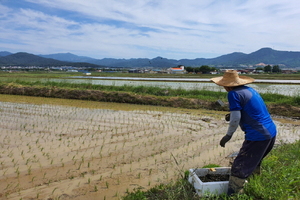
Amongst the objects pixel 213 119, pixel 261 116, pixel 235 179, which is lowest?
pixel 213 119

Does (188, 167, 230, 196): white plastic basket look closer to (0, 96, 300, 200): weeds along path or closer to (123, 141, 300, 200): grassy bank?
(123, 141, 300, 200): grassy bank

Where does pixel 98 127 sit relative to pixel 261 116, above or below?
below

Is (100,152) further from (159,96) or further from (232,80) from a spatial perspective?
(159,96)

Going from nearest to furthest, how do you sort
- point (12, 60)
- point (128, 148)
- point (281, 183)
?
point (281, 183) < point (128, 148) < point (12, 60)

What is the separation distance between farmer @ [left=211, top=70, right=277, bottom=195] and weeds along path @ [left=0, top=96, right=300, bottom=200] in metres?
0.73

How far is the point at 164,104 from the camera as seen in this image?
970cm

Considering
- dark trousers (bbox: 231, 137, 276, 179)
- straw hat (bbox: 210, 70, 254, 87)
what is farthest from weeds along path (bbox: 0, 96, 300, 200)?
straw hat (bbox: 210, 70, 254, 87)

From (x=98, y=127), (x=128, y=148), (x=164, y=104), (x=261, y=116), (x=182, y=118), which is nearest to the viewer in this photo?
(x=261, y=116)

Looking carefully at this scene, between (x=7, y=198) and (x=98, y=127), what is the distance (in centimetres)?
315

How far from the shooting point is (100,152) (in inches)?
156

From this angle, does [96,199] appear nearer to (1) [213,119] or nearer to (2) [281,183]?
(2) [281,183]

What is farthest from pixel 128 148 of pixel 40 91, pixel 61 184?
pixel 40 91

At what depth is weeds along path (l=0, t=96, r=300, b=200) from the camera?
2.88 meters

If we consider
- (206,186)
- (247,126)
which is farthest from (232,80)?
(206,186)
